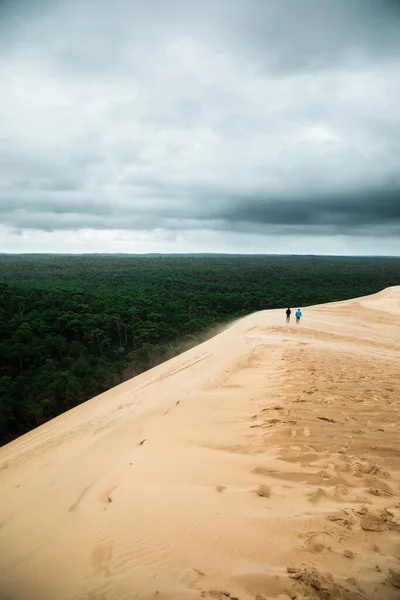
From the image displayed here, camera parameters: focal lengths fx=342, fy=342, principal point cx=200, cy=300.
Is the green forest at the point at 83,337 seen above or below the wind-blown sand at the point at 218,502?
below

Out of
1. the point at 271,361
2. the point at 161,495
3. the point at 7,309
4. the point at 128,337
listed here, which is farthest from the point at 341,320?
the point at 7,309

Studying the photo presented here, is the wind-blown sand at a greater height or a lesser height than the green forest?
greater

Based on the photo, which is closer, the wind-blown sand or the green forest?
the wind-blown sand

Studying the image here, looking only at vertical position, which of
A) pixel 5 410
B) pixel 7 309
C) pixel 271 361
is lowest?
pixel 5 410

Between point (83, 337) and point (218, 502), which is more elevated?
point (218, 502)

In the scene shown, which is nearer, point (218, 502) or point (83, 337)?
point (218, 502)

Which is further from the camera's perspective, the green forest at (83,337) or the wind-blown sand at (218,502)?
the green forest at (83,337)

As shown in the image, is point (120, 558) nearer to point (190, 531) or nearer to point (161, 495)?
point (190, 531)

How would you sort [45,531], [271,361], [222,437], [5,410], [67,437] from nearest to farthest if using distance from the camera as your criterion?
[45,531]
[222,437]
[67,437]
[271,361]
[5,410]
